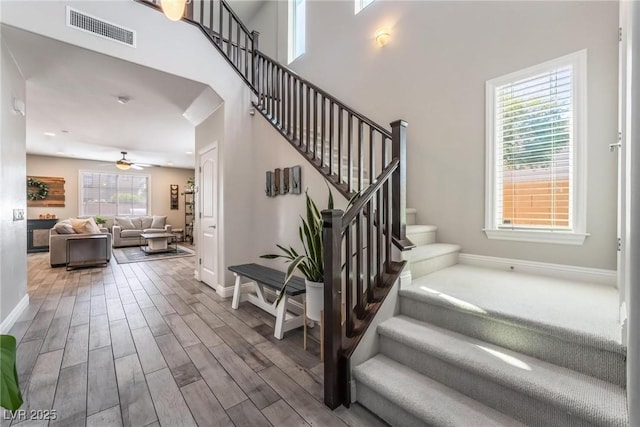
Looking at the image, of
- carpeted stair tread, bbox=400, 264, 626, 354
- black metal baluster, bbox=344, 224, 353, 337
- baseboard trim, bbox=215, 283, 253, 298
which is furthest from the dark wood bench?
carpeted stair tread, bbox=400, 264, 626, 354

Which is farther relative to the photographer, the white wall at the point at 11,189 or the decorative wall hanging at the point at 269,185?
the decorative wall hanging at the point at 269,185

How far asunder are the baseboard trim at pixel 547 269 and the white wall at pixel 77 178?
10.4 meters

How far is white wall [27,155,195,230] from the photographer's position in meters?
8.10

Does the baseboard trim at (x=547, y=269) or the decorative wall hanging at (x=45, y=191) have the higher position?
the decorative wall hanging at (x=45, y=191)

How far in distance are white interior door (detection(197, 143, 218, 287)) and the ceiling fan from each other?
174 inches

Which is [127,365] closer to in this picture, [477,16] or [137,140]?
[477,16]

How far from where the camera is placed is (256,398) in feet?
5.56

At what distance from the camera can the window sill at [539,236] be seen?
2289 mm

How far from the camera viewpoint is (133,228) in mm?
8648

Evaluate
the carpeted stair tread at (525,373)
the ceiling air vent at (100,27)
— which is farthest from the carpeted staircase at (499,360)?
the ceiling air vent at (100,27)

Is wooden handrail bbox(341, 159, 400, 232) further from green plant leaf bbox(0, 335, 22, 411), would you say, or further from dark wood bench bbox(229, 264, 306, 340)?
green plant leaf bbox(0, 335, 22, 411)

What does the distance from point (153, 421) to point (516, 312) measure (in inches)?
85.1

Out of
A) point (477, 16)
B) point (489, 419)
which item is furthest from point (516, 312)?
point (477, 16)

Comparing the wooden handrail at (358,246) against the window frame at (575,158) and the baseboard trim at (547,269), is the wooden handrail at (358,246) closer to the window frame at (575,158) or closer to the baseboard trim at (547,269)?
the baseboard trim at (547,269)
